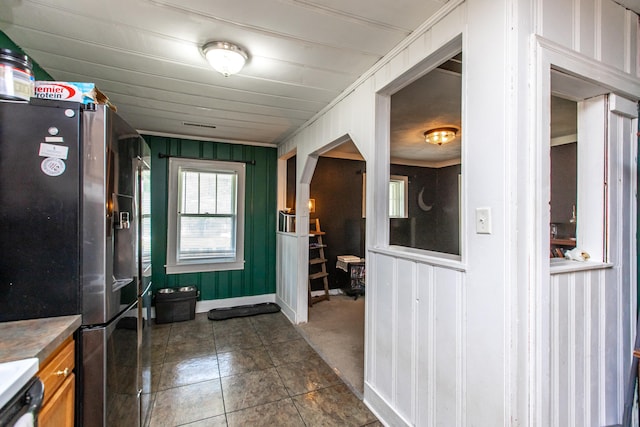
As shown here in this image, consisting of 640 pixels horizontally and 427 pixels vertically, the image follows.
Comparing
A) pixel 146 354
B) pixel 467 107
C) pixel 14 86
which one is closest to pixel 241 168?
pixel 146 354

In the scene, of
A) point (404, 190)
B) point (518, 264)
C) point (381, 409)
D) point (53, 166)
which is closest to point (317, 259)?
point (404, 190)

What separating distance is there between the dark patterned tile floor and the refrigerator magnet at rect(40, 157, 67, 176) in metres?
1.26

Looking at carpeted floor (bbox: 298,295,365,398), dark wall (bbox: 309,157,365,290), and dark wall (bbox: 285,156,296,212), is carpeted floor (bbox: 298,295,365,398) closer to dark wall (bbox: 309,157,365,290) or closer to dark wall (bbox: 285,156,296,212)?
dark wall (bbox: 309,157,365,290)

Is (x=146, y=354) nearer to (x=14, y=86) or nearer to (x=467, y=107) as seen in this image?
(x=14, y=86)

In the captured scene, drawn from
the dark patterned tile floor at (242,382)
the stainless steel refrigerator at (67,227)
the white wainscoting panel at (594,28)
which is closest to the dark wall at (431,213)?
the dark patterned tile floor at (242,382)

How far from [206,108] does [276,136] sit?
1187mm

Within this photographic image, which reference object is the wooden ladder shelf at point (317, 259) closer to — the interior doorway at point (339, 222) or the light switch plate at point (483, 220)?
the interior doorway at point (339, 222)

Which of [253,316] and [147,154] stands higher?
[147,154]

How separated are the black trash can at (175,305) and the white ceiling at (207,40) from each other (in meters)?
2.26

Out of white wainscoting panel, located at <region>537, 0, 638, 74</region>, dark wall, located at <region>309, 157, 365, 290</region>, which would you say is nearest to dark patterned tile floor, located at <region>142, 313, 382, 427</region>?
dark wall, located at <region>309, 157, 365, 290</region>

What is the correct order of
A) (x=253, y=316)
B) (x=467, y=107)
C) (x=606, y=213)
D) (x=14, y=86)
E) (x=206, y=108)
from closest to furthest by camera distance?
1. (x=14, y=86)
2. (x=467, y=107)
3. (x=606, y=213)
4. (x=206, y=108)
5. (x=253, y=316)

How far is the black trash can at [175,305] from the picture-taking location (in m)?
3.59

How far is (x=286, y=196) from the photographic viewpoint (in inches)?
175

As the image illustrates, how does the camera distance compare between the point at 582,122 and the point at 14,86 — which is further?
the point at 582,122
